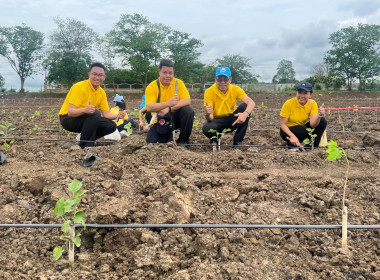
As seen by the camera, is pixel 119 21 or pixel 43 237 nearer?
pixel 43 237

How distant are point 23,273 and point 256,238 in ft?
4.37

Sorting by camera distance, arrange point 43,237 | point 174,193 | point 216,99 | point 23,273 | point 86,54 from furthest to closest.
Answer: point 86,54
point 216,99
point 174,193
point 43,237
point 23,273

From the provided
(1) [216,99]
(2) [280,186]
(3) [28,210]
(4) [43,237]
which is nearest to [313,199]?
(2) [280,186]

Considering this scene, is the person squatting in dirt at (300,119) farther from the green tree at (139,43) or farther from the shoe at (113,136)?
the green tree at (139,43)

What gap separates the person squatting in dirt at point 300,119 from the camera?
13.6ft

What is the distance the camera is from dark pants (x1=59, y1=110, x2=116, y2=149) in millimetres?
4172

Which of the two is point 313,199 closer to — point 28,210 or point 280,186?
point 280,186

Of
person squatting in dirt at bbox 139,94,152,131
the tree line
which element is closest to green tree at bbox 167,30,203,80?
the tree line

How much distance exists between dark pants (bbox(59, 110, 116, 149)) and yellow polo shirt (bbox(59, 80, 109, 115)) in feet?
0.50

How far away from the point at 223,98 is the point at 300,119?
1.11 meters

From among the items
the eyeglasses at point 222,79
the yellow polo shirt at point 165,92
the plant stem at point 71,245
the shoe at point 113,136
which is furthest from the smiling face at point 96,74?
the plant stem at point 71,245

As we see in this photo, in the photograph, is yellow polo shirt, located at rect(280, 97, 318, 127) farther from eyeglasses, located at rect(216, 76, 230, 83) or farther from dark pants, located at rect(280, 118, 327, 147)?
eyeglasses, located at rect(216, 76, 230, 83)

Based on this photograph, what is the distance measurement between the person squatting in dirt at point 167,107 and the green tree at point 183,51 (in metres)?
31.8

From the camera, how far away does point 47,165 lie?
10.9 feet
